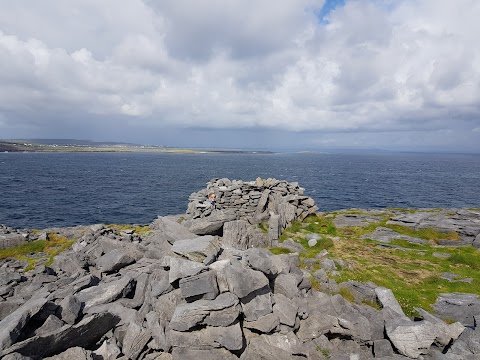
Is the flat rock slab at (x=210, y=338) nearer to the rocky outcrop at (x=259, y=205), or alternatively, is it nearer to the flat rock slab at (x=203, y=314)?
the flat rock slab at (x=203, y=314)

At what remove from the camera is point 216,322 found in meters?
10.9

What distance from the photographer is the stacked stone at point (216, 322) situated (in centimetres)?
1045

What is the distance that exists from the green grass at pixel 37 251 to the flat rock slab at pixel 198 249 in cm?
1489

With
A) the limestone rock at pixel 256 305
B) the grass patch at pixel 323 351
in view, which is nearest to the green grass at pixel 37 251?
the limestone rock at pixel 256 305

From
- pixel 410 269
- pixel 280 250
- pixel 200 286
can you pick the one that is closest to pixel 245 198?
pixel 280 250

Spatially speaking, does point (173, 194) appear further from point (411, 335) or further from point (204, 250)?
point (411, 335)

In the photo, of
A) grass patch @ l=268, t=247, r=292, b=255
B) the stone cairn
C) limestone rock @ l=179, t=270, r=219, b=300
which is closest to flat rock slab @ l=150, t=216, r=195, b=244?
the stone cairn

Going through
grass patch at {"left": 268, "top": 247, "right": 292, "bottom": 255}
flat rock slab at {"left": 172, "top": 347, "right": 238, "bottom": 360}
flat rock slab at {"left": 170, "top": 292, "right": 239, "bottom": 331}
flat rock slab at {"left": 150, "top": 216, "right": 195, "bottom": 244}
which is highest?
flat rock slab at {"left": 150, "top": 216, "right": 195, "bottom": 244}

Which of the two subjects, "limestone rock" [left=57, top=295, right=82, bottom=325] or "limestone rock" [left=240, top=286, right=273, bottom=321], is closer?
"limestone rock" [left=57, top=295, right=82, bottom=325]

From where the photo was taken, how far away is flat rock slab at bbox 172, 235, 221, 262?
1408 centimetres

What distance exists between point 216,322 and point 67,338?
15.6ft

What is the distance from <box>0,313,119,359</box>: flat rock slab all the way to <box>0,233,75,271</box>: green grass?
1564 cm

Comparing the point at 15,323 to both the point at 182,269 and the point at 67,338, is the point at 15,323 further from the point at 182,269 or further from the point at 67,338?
the point at 182,269

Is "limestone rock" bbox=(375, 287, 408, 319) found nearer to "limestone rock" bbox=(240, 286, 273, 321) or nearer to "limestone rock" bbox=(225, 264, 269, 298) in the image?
"limestone rock" bbox=(240, 286, 273, 321)
